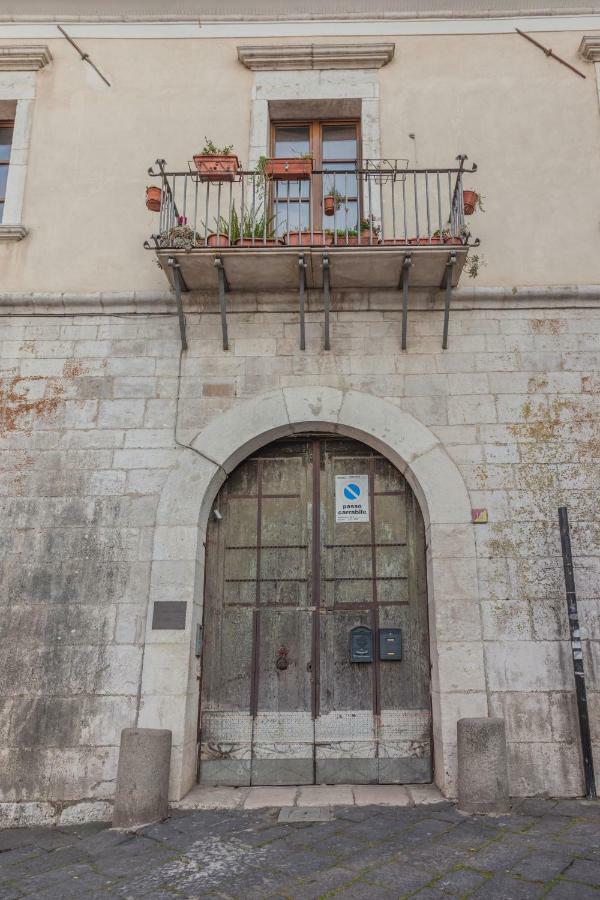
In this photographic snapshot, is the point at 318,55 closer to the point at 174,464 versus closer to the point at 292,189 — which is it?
the point at 292,189

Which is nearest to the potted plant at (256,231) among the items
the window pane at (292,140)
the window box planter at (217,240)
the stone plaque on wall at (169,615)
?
the window box planter at (217,240)

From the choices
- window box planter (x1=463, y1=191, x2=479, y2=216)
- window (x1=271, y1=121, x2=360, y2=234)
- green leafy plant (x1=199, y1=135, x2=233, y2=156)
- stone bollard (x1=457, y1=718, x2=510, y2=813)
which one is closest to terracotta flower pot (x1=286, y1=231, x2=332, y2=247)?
window (x1=271, y1=121, x2=360, y2=234)

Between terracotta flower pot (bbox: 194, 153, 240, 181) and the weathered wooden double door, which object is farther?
terracotta flower pot (bbox: 194, 153, 240, 181)

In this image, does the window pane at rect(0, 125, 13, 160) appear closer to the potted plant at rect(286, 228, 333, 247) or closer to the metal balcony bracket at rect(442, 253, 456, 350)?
the potted plant at rect(286, 228, 333, 247)

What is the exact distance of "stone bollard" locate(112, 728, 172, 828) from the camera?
465cm

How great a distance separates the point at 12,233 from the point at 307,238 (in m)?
2.93

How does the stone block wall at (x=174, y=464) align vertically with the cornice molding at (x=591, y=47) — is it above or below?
below

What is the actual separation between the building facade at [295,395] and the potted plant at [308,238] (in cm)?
7

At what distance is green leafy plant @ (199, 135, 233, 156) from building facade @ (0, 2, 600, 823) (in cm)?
13

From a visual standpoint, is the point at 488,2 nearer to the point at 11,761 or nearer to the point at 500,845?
the point at 500,845

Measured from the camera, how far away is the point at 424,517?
19.1 ft

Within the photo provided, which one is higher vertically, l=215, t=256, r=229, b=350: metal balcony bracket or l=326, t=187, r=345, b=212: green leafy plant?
l=326, t=187, r=345, b=212: green leafy plant

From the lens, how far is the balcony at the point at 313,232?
568 cm

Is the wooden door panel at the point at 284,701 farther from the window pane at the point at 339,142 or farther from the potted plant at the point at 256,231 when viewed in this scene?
the window pane at the point at 339,142
